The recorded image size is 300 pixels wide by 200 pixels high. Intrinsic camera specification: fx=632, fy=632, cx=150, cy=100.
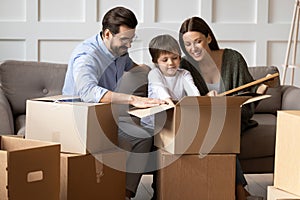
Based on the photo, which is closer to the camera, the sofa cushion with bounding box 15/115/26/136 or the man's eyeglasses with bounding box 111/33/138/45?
the man's eyeglasses with bounding box 111/33/138/45

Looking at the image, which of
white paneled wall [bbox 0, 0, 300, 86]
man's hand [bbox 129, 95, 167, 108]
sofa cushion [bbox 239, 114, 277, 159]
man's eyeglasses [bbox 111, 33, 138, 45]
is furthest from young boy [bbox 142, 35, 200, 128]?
white paneled wall [bbox 0, 0, 300, 86]

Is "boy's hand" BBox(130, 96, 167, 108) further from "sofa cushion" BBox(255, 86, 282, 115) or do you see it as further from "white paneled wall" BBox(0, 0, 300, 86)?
"white paneled wall" BBox(0, 0, 300, 86)

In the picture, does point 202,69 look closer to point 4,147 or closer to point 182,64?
point 182,64

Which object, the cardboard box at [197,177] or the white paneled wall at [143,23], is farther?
the white paneled wall at [143,23]

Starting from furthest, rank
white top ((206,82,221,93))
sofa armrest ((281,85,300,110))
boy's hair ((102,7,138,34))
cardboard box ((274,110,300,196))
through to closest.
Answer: sofa armrest ((281,85,300,110)) < white top ((206,82,221,93)) < boy's hair ((102,7,138,34)) < cardboard box ((274,110,300,196))

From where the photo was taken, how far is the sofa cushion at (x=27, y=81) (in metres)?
3.53

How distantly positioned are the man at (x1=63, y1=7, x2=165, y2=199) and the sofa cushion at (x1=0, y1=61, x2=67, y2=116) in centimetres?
47

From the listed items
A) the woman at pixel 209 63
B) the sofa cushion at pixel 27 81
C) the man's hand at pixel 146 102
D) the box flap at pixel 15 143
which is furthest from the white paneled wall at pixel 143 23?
the box flap at pixel 15 143

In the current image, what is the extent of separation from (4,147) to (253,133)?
4.50ft

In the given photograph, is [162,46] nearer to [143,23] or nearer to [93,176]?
[93,176]

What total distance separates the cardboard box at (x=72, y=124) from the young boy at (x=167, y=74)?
32 centimetres

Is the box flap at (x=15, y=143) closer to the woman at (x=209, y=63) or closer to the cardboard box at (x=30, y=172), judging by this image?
the cardboard box at (x=30, y=172)

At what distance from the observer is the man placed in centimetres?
292

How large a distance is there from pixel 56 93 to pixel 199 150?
111 cm
